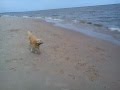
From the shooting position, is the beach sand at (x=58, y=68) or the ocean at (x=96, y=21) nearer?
the beach sand at (x=58, y=68)

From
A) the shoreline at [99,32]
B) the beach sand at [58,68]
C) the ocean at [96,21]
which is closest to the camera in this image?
the beach sand at [58,68]

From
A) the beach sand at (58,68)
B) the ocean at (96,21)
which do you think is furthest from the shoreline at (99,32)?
the beach sand at (58,68)

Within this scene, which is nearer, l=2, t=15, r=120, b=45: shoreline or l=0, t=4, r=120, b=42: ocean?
l=2, t=15, r=120, b=45: shoreline

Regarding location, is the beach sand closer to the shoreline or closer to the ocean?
the shoreline

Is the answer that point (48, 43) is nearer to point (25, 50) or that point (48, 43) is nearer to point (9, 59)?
point (25, 50)

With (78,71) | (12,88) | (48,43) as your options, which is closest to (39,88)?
(12,88)

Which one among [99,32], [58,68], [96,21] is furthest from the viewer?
[96,21]

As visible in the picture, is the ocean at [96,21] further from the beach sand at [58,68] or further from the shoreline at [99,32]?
the beach sand at [58,68]

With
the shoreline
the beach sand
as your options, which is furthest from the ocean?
the beach sand

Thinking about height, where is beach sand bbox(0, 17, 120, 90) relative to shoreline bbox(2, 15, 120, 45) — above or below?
above

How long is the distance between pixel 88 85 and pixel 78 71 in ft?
2.59

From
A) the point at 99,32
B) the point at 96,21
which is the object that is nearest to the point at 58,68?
the point at 99,32

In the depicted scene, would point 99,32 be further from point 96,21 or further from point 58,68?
point 96,21

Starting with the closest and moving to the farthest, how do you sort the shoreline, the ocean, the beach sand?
the beach sand
the shoreline
the ocean
